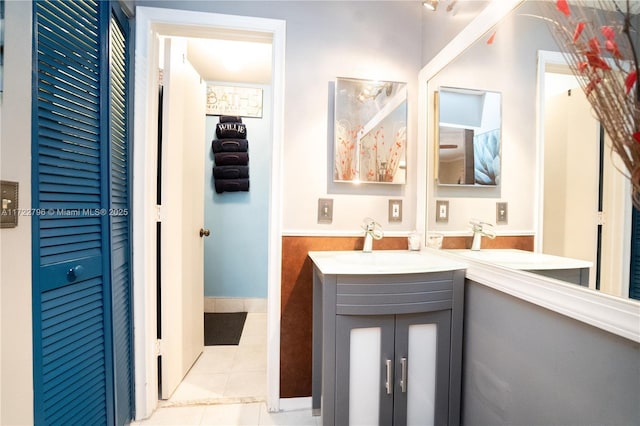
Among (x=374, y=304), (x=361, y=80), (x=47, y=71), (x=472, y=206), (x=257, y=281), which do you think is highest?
(x=361, y=80)

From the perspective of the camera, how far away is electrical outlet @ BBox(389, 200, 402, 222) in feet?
5.18

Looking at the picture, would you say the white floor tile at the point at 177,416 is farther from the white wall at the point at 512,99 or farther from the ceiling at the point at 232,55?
the ceiling at the point at 232,55

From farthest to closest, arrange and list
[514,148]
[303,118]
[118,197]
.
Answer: [303,118], [118,197], [514,148]

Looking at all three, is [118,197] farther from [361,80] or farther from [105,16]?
[361,80]

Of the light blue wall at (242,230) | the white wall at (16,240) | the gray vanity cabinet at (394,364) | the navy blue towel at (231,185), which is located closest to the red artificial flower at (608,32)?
the gray vanity cabinet at (394,364)

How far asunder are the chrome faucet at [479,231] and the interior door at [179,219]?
1.72 metres

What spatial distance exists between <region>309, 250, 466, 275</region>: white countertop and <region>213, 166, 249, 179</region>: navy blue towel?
1.57 metres

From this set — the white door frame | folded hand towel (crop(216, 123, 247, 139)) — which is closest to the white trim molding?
the white door frame

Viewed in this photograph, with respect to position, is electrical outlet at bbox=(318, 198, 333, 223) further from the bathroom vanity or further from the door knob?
the door knob

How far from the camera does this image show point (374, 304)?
105 centimetres

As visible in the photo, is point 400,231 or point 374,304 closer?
point 374,304

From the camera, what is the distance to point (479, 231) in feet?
3.98

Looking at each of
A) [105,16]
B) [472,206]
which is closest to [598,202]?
[472,206]

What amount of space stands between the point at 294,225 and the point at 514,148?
1.13 meters
